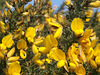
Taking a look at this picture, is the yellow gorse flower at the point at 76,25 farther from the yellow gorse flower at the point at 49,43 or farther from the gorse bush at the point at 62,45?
the yellow gorse flower at the point at 49,43

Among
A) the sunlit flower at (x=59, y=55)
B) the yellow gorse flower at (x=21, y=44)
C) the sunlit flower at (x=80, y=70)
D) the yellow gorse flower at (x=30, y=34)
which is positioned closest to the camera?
the sunlit flower at (x=80, y=70)

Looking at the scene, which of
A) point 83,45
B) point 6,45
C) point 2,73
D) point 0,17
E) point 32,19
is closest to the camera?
point 83,45

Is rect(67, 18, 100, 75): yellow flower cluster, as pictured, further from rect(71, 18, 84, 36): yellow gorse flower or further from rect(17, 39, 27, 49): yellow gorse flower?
rect(17, 39, 27, 49): yellow gorse flower

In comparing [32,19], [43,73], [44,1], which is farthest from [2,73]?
[44,1]

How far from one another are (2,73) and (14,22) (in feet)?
1.98

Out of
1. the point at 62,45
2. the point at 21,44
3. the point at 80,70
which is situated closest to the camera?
the point at 80,70

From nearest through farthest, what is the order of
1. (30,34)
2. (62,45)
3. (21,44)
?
1. (62,45)
2. (21,44)
3. (30,34)

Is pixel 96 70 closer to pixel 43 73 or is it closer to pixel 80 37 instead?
pixel 80 37

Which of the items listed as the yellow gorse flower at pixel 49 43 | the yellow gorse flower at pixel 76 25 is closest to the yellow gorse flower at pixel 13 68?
the yellow gorse flower at pixel 49 43

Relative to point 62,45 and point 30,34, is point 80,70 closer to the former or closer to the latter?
point 62,45

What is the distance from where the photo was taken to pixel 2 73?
1077 millimetres

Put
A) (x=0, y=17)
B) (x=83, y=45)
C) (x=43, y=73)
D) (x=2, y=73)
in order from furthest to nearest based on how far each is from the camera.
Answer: (x=0, y=17) < (x=43, y=73) < (x=2, y=73) < (x=83, y=45)

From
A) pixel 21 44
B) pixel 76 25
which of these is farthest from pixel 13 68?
pixel 76 25

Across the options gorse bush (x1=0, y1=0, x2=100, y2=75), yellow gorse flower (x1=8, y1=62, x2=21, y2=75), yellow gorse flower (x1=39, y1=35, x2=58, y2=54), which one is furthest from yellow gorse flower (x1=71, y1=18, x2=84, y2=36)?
yellow gorse flower (x1=8, y1=62, x2=21, y2=75)
